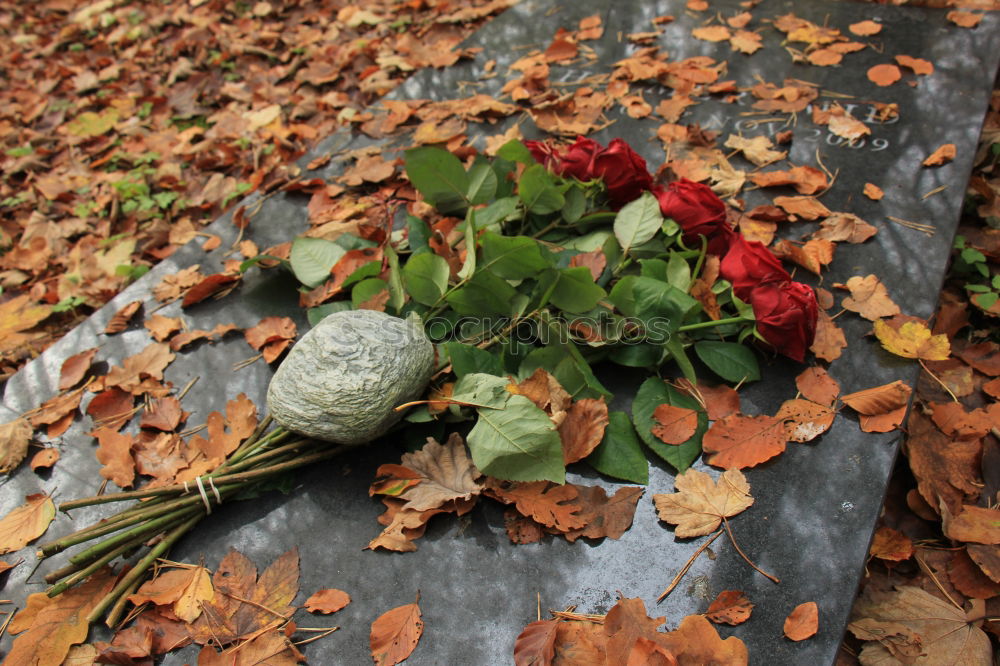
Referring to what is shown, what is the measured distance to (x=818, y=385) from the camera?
1594mm

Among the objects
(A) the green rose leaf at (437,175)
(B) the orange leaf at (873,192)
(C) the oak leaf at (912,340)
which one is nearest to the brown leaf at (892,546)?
(C) the oak leaf at (912,340)

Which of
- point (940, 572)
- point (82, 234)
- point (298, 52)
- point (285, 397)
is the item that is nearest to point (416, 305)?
point (285, 397)

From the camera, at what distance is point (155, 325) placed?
1974 mm

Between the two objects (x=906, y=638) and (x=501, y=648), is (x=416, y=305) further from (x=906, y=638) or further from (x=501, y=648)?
(x=906, y=638)

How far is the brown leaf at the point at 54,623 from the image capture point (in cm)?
133

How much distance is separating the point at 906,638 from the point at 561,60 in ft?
7.93

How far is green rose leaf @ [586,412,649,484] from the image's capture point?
4.86 feet

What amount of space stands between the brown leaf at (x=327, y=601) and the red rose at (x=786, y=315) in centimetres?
114

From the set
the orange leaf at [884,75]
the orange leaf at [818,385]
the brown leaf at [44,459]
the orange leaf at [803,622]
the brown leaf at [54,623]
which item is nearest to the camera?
the orange leaf at [803,622]

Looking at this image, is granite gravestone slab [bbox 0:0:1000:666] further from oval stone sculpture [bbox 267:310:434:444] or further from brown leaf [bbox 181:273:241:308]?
oval stone sculpture [bbox 267:310:434:444]

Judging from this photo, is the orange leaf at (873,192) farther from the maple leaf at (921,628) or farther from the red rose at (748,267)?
the maple leaf at (921,628)

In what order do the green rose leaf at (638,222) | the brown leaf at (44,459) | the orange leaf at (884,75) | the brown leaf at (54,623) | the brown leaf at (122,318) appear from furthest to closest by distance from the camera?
the orange leaf at (884,75) < the brown leaf at (122,318) < the green rose leaf at (638,222) < the brown leaf at (44,459) < the brown leaf at (54,623)

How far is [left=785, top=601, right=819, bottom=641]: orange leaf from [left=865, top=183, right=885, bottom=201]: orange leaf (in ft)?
4.34

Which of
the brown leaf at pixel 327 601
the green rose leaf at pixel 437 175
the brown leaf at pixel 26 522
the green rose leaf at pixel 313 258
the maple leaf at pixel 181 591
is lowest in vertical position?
the brown leaf at pixel 327 601
